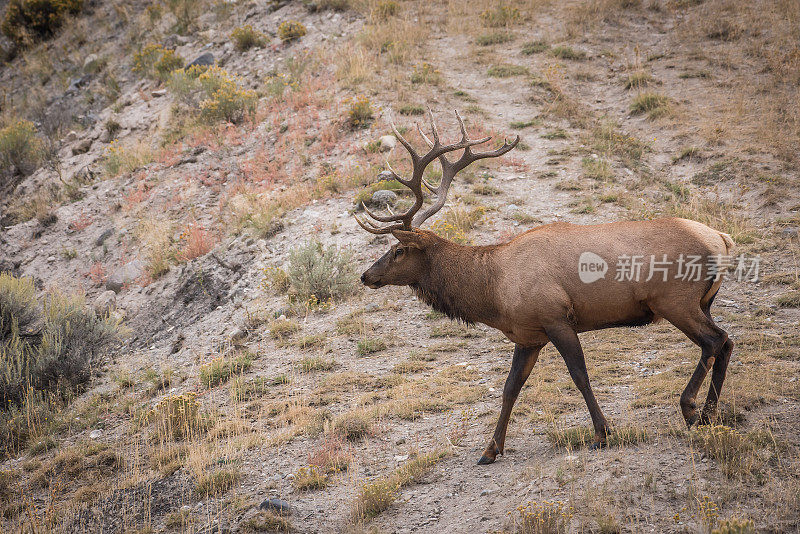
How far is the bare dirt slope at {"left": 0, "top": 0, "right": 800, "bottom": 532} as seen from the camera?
19.7 feet

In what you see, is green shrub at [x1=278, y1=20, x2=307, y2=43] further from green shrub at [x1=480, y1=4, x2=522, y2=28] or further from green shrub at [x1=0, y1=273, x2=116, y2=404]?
green shrub at [x1=0, y1=273, x2=116, y2=404]

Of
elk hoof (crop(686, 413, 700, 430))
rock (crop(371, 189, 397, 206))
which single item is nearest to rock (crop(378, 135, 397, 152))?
rock (crop(371, 189, 397, 206))

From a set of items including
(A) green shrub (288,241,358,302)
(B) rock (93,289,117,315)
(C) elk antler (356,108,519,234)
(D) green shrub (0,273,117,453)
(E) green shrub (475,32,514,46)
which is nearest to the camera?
(C) elk antler (356,108,519,234)

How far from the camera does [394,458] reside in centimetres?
706

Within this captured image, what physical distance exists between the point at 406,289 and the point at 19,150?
14136 millimetres

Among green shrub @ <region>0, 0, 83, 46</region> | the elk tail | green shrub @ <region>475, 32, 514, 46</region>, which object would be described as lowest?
the elk tail

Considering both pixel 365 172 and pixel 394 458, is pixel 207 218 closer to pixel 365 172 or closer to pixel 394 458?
pixel 365 172

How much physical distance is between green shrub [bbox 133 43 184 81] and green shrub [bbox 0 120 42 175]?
3.89 metres

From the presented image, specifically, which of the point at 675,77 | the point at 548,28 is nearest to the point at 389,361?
the point at 675,77

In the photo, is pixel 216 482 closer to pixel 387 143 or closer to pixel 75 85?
pixel 387 143

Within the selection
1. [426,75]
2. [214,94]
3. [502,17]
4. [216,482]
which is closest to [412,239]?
[216,482]

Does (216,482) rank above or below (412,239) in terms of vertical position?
below

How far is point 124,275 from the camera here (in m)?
13.7

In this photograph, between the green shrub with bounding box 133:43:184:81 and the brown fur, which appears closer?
the brown fur
